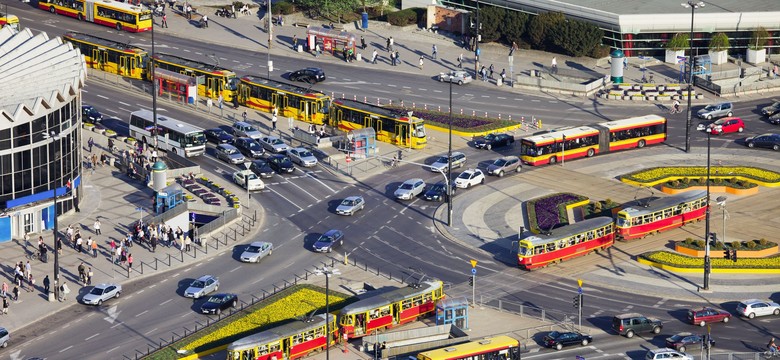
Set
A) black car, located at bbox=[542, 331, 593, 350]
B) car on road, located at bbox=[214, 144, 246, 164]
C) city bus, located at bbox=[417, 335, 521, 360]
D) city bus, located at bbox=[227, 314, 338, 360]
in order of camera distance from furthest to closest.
→ car on road, located at bbox=[214, 144, 246, 164]
black car, located at bbox=[542, 331, 593, 350]
city bus, located at bbox=[227, 314, 338, 360]
city bus, located at bbox=[417, 335, 521, 360]

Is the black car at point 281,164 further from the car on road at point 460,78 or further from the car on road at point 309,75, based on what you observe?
the car on road at point 460,78

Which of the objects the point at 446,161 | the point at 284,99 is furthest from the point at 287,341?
the point at 284,99

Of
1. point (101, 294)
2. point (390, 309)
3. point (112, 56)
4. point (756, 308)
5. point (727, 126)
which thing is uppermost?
point (112, 56)

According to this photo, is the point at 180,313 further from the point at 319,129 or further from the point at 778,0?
the point at 778,0

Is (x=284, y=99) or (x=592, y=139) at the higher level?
(x=284, y=99)

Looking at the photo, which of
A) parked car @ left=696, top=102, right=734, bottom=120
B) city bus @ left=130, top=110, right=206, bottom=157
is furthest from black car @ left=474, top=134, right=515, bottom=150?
city bus @ left=130, top=110, right=206, bottom=157

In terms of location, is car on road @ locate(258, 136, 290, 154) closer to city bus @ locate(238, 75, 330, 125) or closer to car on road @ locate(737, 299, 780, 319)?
city bus @ locate(238, 75, 330, 125)

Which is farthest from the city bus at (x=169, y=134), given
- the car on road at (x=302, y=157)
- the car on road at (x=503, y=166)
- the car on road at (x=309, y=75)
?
the car on road at (x=503, y=166)

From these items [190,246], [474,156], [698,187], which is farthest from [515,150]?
[190,246]

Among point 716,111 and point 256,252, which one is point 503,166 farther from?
point 256,252
